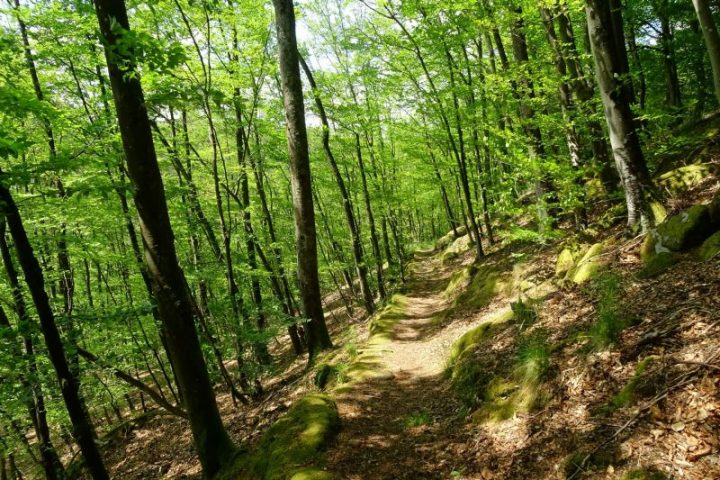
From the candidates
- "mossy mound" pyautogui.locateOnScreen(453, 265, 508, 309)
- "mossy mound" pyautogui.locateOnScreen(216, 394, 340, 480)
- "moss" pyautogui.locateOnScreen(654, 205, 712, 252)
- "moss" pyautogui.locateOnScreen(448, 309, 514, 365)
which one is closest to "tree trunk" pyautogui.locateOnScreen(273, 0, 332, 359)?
"moss" pyautogui.locateOnScreen(448, 309, 514, 365)

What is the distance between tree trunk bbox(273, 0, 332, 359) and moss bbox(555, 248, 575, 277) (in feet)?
16.5

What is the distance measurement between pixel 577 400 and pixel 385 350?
5730mm

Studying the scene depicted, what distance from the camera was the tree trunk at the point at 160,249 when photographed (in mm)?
4738

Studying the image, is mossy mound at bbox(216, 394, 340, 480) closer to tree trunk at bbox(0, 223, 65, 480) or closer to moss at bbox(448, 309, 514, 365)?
moss at bbox(448, 309, 514, 365)

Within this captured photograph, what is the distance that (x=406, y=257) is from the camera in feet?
93.8

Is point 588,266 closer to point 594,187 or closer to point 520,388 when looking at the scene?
point 520,388

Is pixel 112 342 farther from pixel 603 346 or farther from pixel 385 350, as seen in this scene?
pixel 603 346

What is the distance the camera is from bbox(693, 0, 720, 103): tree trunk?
18.9 feet

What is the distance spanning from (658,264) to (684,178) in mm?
3198

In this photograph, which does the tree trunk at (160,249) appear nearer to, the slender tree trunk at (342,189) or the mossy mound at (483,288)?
the mossy mound at (483,288)

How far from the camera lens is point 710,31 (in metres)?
5.91

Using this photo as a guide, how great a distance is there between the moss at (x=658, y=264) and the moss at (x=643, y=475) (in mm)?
3091

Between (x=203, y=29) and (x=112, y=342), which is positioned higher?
(x=203, y=29)

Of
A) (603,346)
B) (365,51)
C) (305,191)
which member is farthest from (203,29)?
(603,346)
